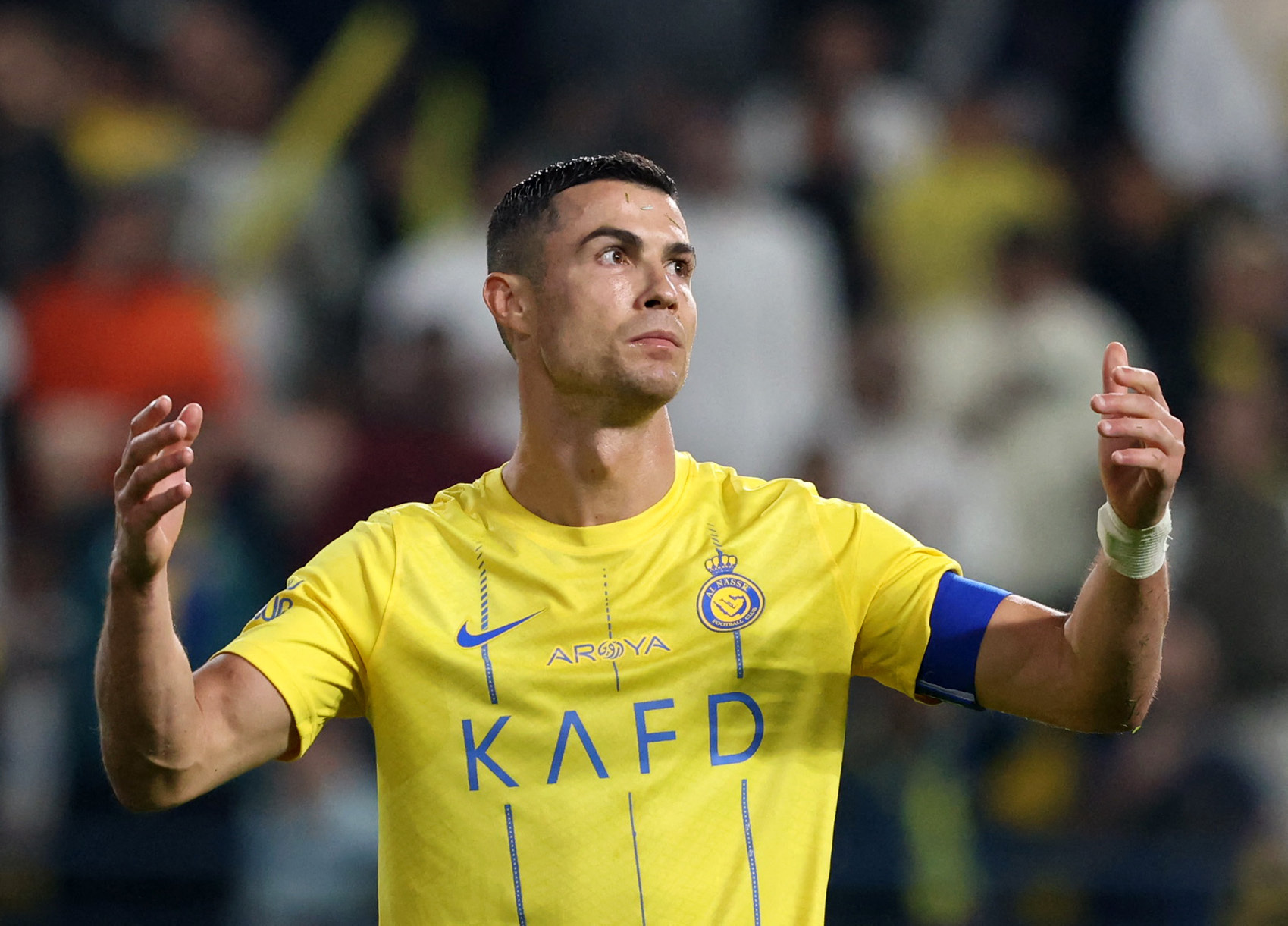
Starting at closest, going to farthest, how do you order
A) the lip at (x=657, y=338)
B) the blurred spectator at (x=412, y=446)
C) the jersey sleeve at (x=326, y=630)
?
the jersey sleeve at (x=326, y=630) → the lip at (x=657, y=338) → the blurred spectator at (x=412, y=446)

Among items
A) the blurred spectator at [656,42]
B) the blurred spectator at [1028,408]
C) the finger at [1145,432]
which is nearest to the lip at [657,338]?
the finger at [1145,432]

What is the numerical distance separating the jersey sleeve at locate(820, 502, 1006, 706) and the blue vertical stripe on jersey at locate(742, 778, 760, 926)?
386 millimetres

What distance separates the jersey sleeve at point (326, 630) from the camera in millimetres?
3299

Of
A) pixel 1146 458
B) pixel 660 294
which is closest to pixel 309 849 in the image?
pixel 660 294

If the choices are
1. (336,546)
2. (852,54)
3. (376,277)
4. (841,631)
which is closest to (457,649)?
(336,546)

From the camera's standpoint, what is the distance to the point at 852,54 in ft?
27.4

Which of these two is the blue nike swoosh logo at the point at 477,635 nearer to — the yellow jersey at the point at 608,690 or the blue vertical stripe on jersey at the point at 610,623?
the yellow jersey at the point at 608,690

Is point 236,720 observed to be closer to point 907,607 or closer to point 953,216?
point 907,607

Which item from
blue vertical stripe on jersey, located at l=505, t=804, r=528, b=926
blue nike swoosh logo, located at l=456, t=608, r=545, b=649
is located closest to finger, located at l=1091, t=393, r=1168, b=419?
blue nike swoosh logo, located at l=456, t=608, r=545, b=649

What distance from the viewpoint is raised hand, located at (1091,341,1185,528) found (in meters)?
2.95

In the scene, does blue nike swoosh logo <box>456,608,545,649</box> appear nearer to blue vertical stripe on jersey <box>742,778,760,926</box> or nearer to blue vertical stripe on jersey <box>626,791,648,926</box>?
blue vertical stripe on jersey <box>626,791,648,926</box>

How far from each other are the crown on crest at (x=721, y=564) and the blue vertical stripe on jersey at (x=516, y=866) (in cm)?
64

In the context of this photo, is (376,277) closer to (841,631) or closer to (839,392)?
(839,392)

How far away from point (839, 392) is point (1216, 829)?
2.46 meters
